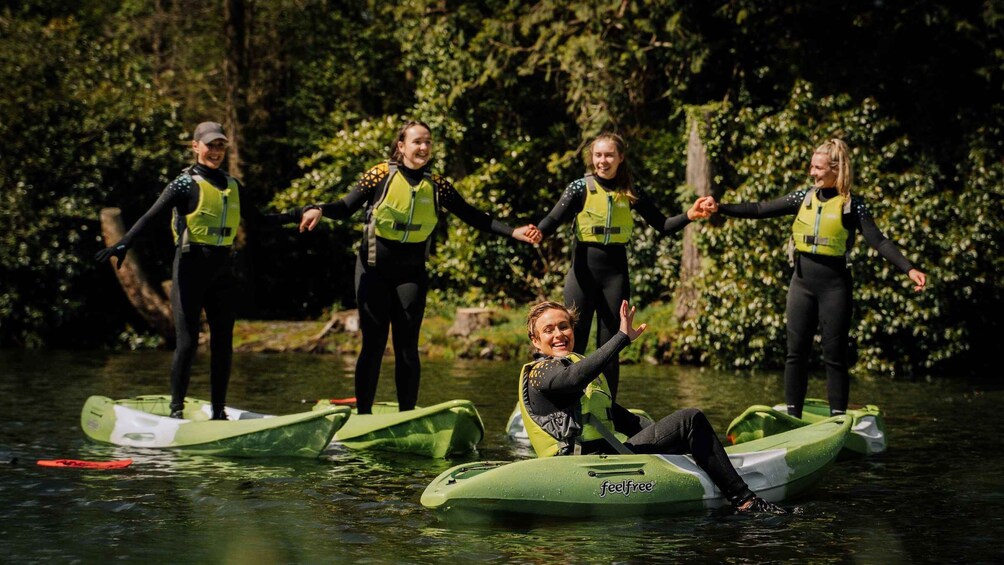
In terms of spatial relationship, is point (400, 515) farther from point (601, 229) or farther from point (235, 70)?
point (235, 70)

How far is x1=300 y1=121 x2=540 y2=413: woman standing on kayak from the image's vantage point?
8.79m

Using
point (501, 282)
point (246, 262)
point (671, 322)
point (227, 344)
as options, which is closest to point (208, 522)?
point (227, 344)

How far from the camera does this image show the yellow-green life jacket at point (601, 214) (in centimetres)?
895

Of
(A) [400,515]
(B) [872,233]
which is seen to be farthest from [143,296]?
(A) [400,515]

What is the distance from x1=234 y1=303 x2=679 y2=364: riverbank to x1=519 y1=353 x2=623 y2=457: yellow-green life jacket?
10.5 m

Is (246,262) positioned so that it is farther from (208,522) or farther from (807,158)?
(208,522)

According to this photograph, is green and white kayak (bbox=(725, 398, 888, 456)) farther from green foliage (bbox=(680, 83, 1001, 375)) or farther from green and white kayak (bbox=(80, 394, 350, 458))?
green foliage (bbox=(680, 83, 1001, 375))

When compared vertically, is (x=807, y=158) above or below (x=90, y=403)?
above

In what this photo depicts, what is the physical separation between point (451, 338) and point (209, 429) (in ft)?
33.9

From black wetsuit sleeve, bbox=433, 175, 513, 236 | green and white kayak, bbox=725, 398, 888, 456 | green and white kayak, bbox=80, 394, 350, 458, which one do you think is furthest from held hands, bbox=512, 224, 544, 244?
green and white kayak, bbox=725, 398, 888, 456

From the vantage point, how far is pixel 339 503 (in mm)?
7008

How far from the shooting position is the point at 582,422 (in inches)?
263

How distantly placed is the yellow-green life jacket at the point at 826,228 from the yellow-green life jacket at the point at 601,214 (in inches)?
46.6

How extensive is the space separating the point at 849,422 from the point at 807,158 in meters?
8.50
